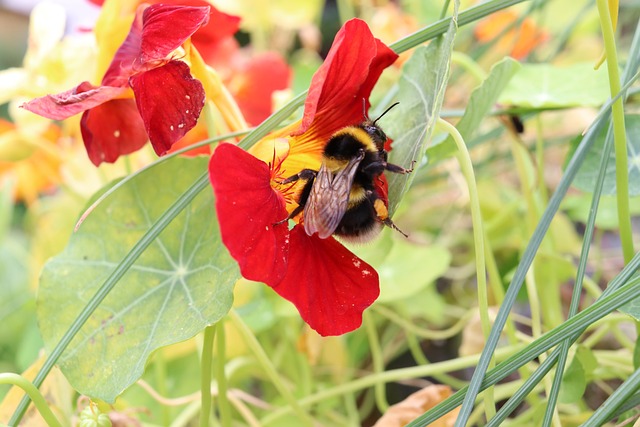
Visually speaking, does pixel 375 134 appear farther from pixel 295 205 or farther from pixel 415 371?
pixel 415 371

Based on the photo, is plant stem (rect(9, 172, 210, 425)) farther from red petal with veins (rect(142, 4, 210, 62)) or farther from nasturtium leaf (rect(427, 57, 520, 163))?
nasturtium leaf (rect(427, 57, 520, 163))

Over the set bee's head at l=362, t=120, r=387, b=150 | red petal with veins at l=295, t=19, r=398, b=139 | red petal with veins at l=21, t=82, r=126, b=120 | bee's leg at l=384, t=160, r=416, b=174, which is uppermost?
red petal with veins at l=21, t=82, r=126, b=120

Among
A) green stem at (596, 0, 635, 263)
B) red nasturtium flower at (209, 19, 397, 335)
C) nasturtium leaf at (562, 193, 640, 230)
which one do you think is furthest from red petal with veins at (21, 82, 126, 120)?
nasturtium leaf at (562, 193, 640, 230)

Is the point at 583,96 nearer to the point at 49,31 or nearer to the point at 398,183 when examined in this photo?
the point at 398,183

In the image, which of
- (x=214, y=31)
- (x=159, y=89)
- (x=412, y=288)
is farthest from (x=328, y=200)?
(x=412, y=288)

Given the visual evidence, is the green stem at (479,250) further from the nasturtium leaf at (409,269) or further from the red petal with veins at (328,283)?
the nasturtium leaf at (409,269)

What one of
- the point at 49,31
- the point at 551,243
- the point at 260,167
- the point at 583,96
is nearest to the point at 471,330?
the point at 551,243

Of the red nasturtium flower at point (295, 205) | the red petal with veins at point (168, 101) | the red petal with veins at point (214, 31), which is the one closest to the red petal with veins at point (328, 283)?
the red nasturtium flower at point (295, 205)
